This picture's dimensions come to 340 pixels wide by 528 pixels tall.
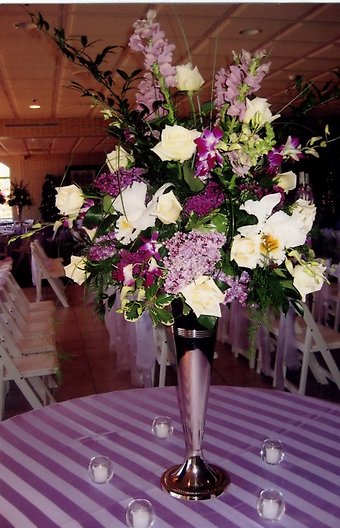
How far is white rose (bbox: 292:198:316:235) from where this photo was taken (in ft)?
4.11

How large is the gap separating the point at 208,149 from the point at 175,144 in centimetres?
6

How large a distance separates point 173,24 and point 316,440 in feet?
13.5

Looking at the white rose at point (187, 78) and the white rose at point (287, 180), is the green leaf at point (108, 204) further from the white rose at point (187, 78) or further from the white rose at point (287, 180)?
the white rose at point (287, 180)

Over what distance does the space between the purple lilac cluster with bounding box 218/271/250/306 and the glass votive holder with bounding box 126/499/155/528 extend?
0.46m

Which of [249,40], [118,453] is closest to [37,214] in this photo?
[249,40]

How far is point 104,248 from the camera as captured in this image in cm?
134

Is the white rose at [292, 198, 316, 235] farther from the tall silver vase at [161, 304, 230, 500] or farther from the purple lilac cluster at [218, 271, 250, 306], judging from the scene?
the tall silver vase at [161, 304, 230, 500]

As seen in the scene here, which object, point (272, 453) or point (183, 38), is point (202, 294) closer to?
point (272, 453)

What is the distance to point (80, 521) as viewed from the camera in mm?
1311

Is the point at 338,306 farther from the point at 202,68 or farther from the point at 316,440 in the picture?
the point at 316,440

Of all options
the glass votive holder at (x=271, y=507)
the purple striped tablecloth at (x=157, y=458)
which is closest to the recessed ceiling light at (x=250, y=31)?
the purple striped tablecloth at (x=157, y=458)

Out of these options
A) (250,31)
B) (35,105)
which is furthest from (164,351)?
(35,105)

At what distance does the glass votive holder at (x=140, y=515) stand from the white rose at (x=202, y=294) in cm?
44

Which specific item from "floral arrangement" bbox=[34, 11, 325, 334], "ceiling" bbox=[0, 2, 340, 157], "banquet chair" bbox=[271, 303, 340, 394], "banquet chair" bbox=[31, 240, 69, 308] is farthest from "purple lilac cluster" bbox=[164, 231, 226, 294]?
"banquet chair" bbox=[31, 240, 69, 308]
